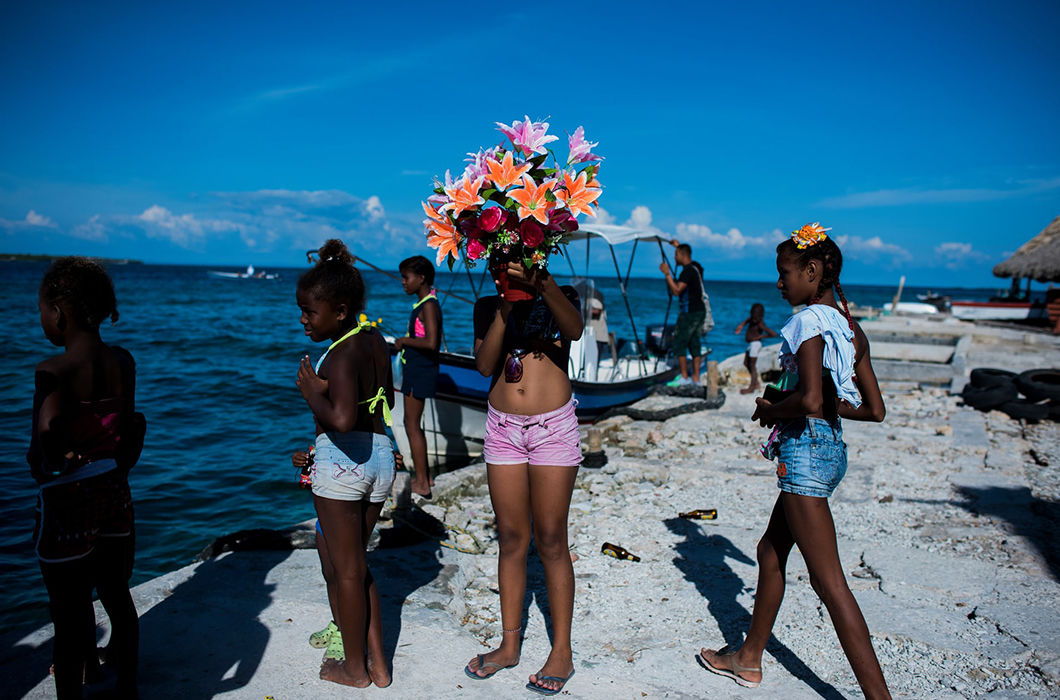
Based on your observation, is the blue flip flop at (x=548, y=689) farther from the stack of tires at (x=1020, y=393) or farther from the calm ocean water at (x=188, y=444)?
the stack of tires at (x=1020, y=393)

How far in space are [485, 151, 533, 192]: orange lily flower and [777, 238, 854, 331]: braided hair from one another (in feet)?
4.09

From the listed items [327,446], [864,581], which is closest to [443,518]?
[327,446]

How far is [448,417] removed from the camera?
9047 millimetres

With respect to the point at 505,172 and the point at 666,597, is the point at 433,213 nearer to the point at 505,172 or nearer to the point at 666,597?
the point at 505,172

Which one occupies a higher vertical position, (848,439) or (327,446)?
(327,446)

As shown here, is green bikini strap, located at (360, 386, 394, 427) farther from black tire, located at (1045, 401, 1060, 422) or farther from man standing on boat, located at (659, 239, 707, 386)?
black tire, located at (1045, 401, 1060, 422)

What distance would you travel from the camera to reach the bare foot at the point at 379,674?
3.06 metres

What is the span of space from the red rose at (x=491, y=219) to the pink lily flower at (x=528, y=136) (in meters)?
0.33

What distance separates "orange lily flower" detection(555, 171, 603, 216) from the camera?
115 inches

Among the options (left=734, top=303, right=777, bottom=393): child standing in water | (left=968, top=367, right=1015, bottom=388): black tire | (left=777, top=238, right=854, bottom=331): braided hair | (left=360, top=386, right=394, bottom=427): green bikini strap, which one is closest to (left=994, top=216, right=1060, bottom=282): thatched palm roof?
(left=968, top=367, right=1015, bottom=388): black tire

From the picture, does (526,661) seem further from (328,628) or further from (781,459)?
(781,459)

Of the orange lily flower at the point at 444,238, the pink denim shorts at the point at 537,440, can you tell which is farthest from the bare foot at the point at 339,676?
the orange lily flower at the point at 444,238

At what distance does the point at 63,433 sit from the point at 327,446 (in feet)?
3.25

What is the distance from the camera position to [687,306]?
10.9 metres
